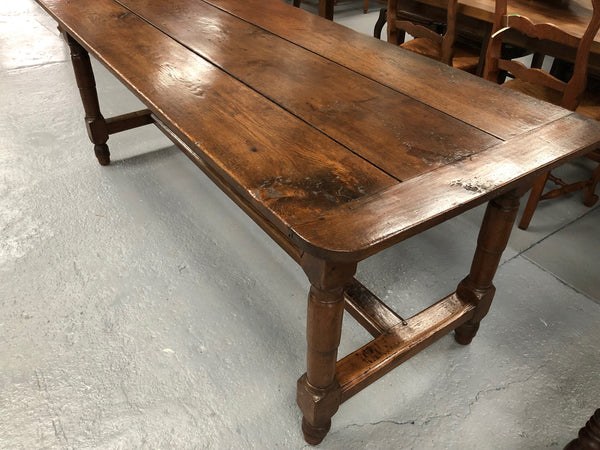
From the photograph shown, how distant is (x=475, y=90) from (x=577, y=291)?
906 millimetres

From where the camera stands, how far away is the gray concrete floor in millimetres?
1405

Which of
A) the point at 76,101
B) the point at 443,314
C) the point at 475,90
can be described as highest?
the point at 475,90

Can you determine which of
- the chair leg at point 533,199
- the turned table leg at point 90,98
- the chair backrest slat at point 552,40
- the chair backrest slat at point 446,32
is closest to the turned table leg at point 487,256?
the chair leg at point 533,199

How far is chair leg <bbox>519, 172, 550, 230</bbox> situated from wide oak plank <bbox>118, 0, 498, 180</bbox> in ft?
3.23

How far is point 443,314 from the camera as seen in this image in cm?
147

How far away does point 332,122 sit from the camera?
4.26 ft

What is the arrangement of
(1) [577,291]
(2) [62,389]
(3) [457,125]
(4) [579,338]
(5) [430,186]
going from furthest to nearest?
(1) [577,291]
(4) [579,338]
(2) [62,389]
(3) [457,125]
(5) [430,186]

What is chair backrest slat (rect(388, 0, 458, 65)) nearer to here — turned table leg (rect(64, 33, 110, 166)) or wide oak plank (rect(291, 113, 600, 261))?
wide oak plank (rect(291, 113, 600, 261))

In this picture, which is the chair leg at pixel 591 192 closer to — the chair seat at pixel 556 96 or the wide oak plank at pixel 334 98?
the chair seat at pixel 556 96

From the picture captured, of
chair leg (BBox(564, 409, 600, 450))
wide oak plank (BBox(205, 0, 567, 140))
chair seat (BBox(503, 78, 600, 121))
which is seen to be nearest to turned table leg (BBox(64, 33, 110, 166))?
wide oak plank (BBox(205, 0, 567, 140))

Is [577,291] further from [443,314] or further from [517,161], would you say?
[517,161]

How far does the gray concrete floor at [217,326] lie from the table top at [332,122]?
605 mm

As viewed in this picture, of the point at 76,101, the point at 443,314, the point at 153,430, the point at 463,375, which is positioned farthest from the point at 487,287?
the point at 76,101

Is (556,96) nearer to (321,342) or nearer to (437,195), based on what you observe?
(437,195)
